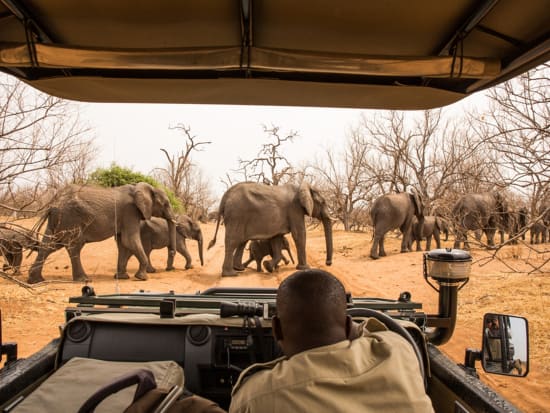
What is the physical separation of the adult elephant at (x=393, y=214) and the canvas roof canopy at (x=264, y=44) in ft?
45.0

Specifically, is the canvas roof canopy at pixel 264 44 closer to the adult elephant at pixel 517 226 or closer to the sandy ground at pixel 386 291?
the sandy ground at pixel 386 291

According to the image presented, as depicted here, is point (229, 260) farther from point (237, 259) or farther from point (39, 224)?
point (39, 224)

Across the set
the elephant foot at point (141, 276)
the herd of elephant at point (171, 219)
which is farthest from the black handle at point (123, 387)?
the elephant foot at point (141, 276)

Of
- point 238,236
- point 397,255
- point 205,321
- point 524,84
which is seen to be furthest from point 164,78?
point 397,255

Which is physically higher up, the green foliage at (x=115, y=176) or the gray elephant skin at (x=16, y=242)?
the green foliage at (x=115, y=176)

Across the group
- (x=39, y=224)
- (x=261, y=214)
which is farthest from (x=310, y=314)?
(x=261, y=214)

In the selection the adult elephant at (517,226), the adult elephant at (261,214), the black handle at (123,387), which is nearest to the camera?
the black handle at (123,387)

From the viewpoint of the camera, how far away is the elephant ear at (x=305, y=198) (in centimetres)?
1284

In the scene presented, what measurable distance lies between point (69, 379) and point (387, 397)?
1.41m

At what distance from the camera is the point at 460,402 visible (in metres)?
1.95

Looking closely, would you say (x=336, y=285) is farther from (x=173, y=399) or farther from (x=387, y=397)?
(x=173, y=399)

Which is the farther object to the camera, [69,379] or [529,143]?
[529,143]

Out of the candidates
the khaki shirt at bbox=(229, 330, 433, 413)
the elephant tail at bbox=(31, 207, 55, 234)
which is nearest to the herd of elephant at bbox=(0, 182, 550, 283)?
the elephant tail at bbox=(31, 207, 55, 234)

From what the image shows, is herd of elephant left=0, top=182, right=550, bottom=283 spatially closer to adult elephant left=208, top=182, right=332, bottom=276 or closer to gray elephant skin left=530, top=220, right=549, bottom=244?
adult elephant left=208, top=182, right=332, bottom=276
